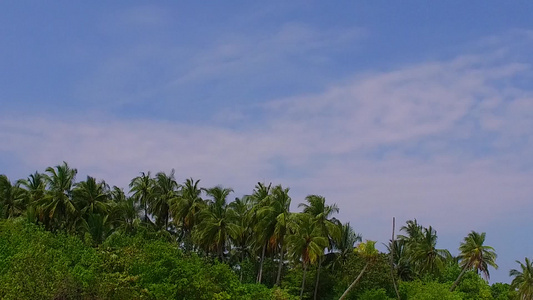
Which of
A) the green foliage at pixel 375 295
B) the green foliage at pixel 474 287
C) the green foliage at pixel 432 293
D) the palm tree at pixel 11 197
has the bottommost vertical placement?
the green foliage at pixel 375 295

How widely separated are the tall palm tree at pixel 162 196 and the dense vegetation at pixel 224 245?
0.13 meters

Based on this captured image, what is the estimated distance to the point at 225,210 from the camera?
66.3 m

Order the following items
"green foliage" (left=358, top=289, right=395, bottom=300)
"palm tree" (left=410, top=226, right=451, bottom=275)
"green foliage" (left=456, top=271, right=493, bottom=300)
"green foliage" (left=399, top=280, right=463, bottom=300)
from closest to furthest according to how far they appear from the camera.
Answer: "green foliage" (left=399, top=280, right=463, bottom=300) → "green foliage" (left=358, top=289, right=395, bottom=300) → "green foliage" (left=456, top=271, right=493, bottom=300) → "palm tree" (left=410, top=226, right=451, bottom=275)

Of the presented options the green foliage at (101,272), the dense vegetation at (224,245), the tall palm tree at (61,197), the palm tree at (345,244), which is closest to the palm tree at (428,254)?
the dense vegetation at (224,245)

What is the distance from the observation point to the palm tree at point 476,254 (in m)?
72.1

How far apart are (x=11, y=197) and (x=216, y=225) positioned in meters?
22.9

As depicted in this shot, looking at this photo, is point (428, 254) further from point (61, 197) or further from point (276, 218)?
point (61, 197)

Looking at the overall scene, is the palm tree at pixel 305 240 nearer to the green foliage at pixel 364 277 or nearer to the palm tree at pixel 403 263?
the green foliage at pixel 364 277

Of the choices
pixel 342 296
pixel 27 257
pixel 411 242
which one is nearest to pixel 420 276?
pixel 411 242

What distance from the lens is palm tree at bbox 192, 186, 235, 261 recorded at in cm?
6462

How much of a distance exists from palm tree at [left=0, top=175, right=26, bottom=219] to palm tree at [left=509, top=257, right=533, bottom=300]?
2170 inches

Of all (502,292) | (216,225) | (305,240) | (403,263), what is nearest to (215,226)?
(216,225)

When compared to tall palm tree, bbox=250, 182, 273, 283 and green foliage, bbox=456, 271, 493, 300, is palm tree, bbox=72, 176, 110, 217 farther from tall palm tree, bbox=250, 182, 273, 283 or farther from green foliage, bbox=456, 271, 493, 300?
green foliage, bbox=456, 271, 493, 300

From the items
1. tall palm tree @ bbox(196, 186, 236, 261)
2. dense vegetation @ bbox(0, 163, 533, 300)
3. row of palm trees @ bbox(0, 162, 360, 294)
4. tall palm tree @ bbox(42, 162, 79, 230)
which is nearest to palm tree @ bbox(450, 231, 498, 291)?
dense vegetation @ bbox(0, 163, 533, 300)
